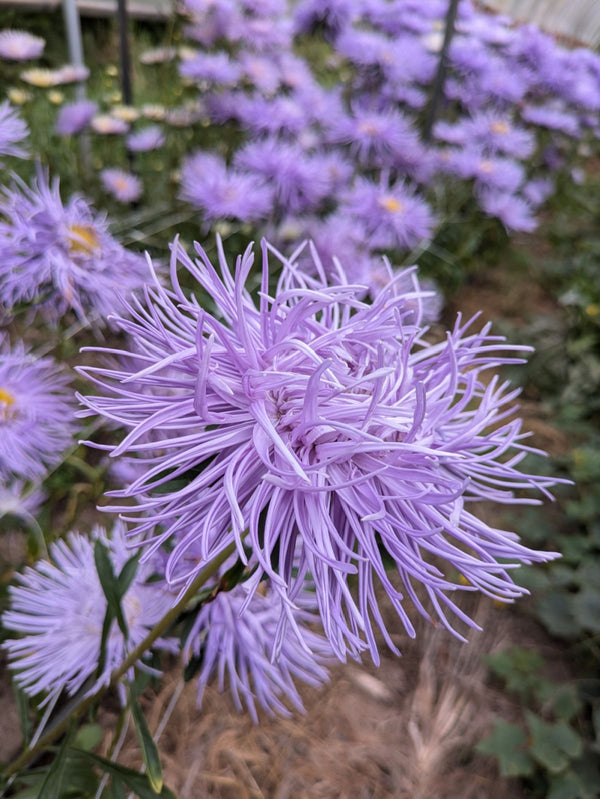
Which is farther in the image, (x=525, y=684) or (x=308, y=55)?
(x=308, y=55)

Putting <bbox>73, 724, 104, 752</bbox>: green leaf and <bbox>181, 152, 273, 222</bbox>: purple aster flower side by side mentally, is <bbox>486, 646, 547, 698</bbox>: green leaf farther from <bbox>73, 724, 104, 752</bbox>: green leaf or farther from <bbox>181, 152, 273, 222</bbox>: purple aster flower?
<bbox>181, 152, 273, 222</bbox>: purple aster flower

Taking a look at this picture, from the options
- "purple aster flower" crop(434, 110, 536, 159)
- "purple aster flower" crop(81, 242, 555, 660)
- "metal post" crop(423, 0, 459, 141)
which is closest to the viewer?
"purple aster flower" crop(81, 242, 555, 660)

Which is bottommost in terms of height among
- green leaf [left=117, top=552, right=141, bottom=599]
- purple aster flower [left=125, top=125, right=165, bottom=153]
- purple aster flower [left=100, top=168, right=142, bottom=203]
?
purple aster flower [left=100, top=168, right=142, bottom=203]

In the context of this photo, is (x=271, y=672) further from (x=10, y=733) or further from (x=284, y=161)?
(x=284, y=161)

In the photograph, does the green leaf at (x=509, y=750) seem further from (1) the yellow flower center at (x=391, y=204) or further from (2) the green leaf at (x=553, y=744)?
(1) the yellow flower center at (x=391, y=204)

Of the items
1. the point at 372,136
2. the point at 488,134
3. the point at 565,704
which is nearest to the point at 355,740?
the point at 565,704

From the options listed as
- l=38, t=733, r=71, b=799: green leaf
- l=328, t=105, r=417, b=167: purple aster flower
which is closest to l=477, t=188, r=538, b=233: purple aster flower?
l=328, t=105, r=417, b=167: purple aster flower

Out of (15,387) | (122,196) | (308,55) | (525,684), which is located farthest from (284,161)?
(308,55)

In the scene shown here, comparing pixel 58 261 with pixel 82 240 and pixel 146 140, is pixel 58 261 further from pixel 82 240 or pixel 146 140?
pixel 146 140
